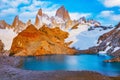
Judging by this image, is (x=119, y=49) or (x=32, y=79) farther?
(x=119, y=49)

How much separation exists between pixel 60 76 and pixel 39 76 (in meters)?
3.83

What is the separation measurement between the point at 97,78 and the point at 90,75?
1.58 metres

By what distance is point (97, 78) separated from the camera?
162 feet

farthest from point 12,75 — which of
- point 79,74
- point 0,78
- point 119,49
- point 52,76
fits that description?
point 119,49

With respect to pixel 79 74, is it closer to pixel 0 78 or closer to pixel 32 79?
pixel 32 79

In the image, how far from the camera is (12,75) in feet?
174

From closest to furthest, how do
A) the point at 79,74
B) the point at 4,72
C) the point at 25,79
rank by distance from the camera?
the point at 25,79 < the point at 79,74 < the point at 4,72

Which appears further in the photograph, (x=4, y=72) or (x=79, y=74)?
(x=4, y=72)

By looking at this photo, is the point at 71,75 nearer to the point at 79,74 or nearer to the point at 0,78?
the point at 79,74

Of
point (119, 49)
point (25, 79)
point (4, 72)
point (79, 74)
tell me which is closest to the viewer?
point (25, 79)

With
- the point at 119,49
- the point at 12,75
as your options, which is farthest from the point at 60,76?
the point at 119,49

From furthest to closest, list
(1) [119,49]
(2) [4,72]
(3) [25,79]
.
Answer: (1) [119,49]
(2) [4,72]
(3) [25,79]

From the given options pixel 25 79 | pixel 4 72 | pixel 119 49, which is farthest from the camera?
pixel 119 49

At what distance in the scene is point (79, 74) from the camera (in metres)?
51.2
